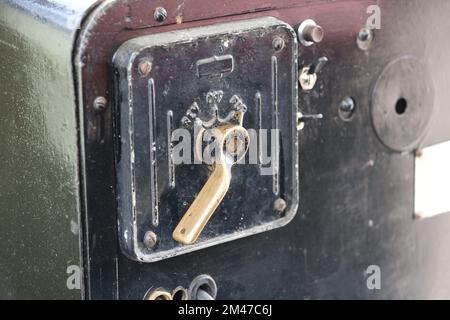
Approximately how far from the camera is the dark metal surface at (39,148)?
163cm

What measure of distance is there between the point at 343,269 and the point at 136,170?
24.8 inches

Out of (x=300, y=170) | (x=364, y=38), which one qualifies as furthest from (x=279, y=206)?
(x=364, y=38)

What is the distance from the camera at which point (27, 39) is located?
1.72 m

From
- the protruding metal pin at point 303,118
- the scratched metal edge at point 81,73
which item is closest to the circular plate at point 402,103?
the protruding metal pin at point 303,118

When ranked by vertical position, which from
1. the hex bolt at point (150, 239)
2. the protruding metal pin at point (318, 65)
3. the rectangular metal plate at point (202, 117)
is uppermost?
the protruding metal pin at point (318, 65)

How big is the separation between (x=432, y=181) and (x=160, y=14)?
82cm

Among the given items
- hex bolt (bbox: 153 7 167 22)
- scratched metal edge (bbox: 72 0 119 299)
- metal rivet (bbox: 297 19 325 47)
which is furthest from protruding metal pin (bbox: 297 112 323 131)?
scratched metal edge (bbox: 72 0 119 299)

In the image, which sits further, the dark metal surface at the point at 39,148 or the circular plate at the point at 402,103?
the circular plate at the point at 402,103

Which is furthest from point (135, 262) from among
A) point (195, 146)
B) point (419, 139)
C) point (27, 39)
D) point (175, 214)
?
point (419, 139)

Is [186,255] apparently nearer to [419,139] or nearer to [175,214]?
[175,214]

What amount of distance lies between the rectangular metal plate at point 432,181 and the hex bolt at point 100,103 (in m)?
0.80

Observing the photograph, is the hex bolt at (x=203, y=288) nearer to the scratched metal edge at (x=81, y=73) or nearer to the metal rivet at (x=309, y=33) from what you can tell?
the scratched metal edge at (x=81, y=73)
